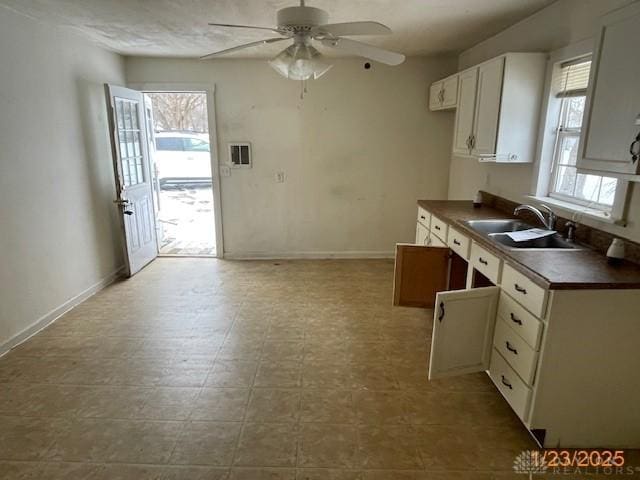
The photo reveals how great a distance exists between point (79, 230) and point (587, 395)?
3.90 m

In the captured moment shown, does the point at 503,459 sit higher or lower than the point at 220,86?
lower

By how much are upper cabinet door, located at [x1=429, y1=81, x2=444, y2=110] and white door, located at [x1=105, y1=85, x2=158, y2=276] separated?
322 cm

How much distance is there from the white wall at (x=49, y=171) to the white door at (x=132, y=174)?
161 millimetres

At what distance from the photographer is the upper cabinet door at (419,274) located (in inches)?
119

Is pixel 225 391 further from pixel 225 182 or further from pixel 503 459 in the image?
pixel 225 182

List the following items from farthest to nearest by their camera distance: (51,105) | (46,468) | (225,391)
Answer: (51,105) → (225,391) → (46,468)

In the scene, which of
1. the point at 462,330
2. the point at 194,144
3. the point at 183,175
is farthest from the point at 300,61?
the point at 194,144

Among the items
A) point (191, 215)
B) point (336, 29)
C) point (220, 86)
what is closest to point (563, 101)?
point (336, 29)

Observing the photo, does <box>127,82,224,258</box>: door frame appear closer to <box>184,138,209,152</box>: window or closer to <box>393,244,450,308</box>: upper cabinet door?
<box>393,244,450,308</box>: upper cabinet door

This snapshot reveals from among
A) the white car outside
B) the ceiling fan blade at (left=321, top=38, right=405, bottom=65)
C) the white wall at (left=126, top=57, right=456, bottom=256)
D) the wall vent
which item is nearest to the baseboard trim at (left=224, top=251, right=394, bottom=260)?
the white wall at (left=126, top=57, right=456, bottom=256)

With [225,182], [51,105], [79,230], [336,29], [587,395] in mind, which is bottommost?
[587,395]

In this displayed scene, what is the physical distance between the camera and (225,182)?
4703mm

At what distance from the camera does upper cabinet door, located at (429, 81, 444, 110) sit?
404 centimetres

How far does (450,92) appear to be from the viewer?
378 cm
